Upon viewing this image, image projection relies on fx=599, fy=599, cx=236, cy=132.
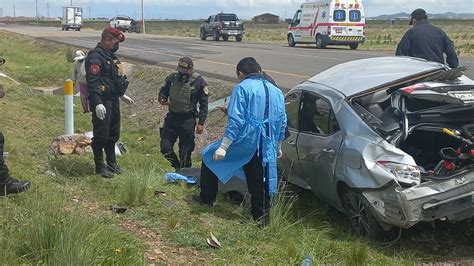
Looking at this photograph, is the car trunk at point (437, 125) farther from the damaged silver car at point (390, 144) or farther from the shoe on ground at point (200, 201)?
the shoe on ground at point (200, 201)

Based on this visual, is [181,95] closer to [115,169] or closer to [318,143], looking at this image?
[115,169]

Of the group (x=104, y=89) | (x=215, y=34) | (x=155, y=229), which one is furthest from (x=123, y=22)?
(x=155, y=229)

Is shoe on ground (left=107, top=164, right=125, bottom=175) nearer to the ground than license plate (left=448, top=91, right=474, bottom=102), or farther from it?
nearer to the ground

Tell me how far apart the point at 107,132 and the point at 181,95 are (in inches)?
45.4

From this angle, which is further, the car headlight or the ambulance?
the ambulance

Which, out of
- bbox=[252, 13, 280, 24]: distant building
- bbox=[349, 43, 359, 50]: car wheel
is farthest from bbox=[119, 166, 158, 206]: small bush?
bbox=[252, 13, 280, 24]: distant building

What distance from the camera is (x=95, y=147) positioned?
24.1 feet

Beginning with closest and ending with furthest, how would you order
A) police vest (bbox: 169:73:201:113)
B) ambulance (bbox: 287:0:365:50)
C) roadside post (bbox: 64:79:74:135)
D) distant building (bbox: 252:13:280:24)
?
police vest (bbox: 169:73:201:113)
roadside post (bbox: 64:79:74:135)
ambulance (bbox: 287:0:365:50)
distant building (bbox: 252:13:280:24)

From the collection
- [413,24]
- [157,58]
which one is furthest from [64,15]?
[413,24]

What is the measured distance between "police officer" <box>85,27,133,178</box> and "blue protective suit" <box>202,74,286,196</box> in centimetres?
197

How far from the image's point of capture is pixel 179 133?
26.6 ft

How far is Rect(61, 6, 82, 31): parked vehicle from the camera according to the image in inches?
2835

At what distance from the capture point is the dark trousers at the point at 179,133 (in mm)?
8039

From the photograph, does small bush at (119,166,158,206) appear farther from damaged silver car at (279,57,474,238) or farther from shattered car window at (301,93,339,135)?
shattered car window at (301,93,339,135)
